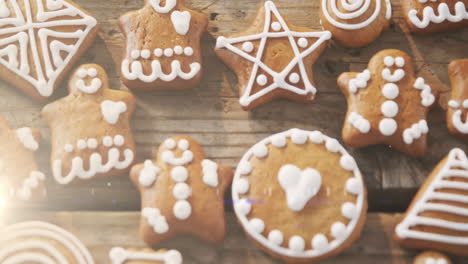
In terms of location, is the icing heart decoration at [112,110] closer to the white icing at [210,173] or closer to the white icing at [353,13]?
the white icing at [210,173]

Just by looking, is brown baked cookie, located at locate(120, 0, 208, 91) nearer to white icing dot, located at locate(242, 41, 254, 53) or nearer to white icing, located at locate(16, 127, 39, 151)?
white icing dot, located at locate(242, 41, 254, 53)

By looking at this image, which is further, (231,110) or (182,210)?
(231,110)

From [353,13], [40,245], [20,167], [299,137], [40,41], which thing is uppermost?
[353,13]

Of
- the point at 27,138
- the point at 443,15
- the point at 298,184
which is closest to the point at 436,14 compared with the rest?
the point at 443,15

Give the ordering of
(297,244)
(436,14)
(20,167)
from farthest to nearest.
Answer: (436,14)
(20,167)
(297,244)

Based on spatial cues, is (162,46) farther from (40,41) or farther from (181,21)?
(40,41)

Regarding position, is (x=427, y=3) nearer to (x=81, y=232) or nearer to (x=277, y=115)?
(x=277, y=115)

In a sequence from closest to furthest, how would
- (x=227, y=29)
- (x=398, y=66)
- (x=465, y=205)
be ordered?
(x=465, y=205) → (x=398, y=66) → (x=227, y=29)

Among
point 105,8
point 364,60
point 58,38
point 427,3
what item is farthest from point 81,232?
point 427,3
